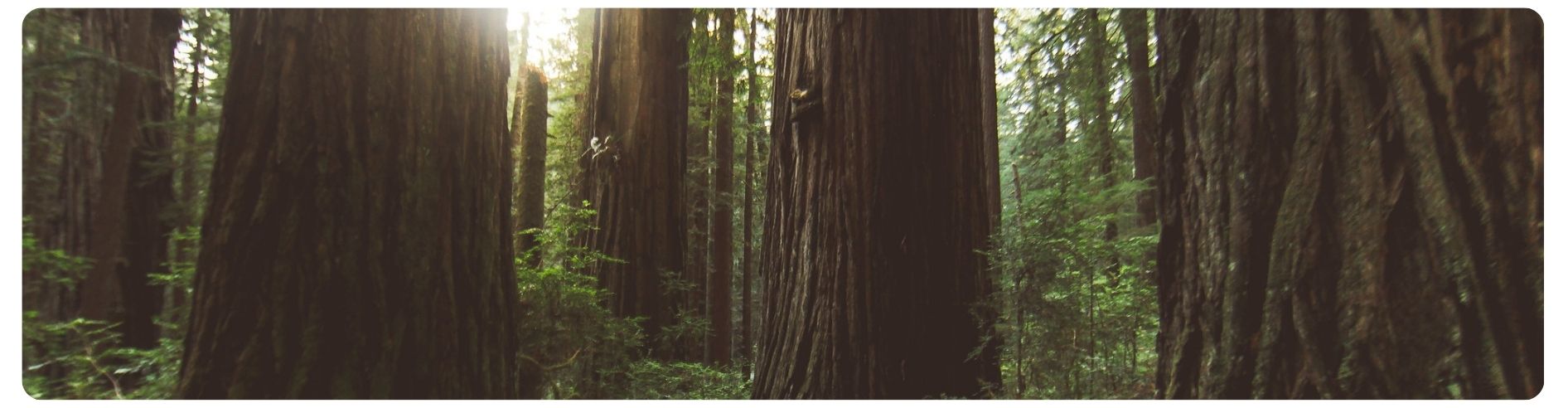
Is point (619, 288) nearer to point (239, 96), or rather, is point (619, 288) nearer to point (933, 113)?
point (933, 113)

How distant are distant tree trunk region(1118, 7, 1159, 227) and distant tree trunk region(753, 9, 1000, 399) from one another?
3.00ft

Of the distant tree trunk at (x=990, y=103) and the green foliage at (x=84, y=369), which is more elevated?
the distant tree trunk at (x=990, y=103)

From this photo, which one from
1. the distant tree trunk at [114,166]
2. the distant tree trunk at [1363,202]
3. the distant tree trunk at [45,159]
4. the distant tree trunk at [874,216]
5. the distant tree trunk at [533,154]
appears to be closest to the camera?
the distant tree trunk at [1363,202]

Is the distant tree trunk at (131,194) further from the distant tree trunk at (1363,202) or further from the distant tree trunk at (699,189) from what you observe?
the distant tree trunk at (1363,202)

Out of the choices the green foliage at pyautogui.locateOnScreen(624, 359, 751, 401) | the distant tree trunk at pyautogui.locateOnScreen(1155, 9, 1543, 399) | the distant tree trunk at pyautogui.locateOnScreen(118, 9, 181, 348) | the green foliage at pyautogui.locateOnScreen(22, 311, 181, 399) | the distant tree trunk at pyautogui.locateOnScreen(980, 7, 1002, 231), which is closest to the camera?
the distant tree trunk at pyautogui.locateOnScreen(1155, 9, 1543, 399)

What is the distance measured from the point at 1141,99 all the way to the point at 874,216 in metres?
4.57

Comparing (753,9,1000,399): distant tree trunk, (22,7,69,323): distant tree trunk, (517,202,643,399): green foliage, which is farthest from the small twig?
(753,9,1000,399): distant tree trunk

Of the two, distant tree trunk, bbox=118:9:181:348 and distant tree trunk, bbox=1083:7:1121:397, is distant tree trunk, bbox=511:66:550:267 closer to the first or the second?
distant tree trunk, bbox=118:9:181:348

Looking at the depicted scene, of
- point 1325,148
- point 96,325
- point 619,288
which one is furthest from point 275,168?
point 619,288

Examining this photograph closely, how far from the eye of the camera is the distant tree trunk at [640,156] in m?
6.65

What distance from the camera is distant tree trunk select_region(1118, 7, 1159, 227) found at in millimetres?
3533

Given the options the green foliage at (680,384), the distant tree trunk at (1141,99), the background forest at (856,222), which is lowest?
the green foliage at (680,384)

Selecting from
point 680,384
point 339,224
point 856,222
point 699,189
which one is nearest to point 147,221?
point 339,224

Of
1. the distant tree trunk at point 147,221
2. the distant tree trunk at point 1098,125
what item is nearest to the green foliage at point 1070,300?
the distant tree trunk at point 1098,125
